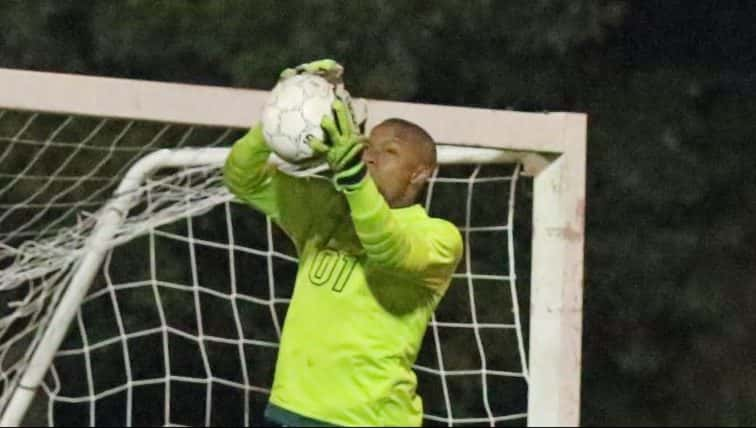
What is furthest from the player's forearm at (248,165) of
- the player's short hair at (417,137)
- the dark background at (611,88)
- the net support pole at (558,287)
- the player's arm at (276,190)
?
the dark background at (611,88)

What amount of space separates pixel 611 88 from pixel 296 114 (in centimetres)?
92

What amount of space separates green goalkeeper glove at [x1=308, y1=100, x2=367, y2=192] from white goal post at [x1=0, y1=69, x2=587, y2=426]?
158 millimetres

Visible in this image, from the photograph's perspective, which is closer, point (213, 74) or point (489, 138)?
point (489, 138)

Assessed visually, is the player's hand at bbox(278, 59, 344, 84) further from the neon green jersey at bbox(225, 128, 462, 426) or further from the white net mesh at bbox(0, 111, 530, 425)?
the white net mesh at bbox(0, 111, 530, 425)

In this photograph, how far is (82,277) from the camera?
137 cm

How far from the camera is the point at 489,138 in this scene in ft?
3.75

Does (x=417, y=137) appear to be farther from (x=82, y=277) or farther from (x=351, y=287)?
(x=82, y=277)

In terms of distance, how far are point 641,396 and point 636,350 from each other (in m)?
0.07

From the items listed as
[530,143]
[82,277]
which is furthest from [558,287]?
[82,277]

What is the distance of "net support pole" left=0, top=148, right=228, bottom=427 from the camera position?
1356mm

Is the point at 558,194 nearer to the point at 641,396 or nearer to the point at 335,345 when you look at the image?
the point at 335,345

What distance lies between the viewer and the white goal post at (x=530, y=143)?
110 centimetres

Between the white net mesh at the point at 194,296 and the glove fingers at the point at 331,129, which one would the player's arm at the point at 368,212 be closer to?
the glove fingers at the point at 331,129

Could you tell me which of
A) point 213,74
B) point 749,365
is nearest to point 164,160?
point 213,74
